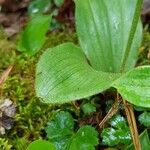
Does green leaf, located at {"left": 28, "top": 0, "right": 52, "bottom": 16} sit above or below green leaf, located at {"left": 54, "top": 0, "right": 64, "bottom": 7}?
below

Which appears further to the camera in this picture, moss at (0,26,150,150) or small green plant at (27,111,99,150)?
moss at (0,26,150,150)

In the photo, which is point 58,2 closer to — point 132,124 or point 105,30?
point 105,30

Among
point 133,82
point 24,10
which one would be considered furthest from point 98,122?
point 24,10

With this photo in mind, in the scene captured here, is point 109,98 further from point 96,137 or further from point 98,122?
point 96,137

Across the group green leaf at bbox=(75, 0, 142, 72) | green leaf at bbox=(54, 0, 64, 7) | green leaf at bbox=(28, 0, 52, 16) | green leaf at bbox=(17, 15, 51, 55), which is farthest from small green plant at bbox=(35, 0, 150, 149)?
green leaf at bbox=(28, 0, 52, 16)

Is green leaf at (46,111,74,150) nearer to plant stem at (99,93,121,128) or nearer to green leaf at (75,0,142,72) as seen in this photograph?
plant stem at (99,93,121,128)
